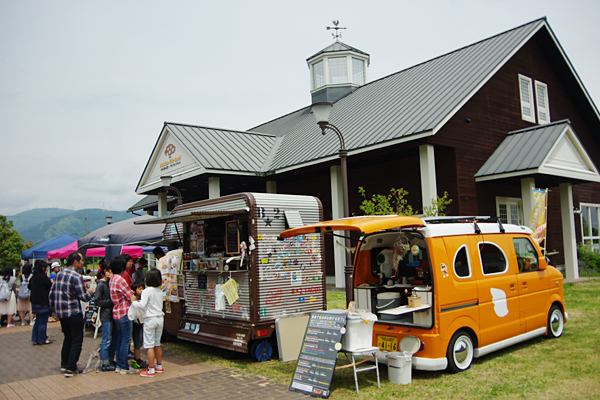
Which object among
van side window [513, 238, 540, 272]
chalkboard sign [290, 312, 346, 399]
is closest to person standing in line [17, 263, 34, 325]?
chalkboard sign [290, 312, 346, 399]

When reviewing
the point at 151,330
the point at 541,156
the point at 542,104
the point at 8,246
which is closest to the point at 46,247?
the point at 151,330

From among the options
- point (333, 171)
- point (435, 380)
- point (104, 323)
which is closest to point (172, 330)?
point (104, 323)

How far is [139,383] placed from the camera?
7.08 m

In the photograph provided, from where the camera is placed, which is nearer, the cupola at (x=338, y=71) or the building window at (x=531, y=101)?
the building window at (x=531, y=101)

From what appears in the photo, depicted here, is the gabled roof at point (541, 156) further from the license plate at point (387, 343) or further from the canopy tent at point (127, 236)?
the canopy tent at point (127, 236)

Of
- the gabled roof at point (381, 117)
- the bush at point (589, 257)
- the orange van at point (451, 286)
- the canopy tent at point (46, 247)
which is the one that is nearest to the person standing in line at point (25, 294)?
the gabled roof at point (381, 117)

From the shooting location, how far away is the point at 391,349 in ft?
22.6

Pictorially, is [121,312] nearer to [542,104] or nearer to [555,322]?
[555,322]

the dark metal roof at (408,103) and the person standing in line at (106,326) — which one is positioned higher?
the dark metal roof at (408,103)

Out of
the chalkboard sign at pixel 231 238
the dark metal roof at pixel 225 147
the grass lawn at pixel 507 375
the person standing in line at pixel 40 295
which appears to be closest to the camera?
the grass lawn at pixel 507 375

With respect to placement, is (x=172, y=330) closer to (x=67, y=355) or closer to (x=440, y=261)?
(x=67, y=355)

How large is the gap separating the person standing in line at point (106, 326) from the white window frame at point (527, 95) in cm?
1550

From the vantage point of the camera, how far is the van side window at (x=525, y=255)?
8.12 meters

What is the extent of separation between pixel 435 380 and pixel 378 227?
2.22 meters
